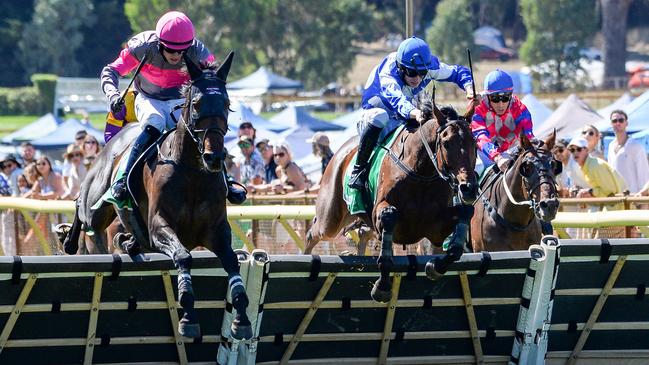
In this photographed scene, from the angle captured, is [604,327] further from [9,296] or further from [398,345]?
[9,296]

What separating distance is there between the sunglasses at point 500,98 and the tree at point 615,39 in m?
54.0

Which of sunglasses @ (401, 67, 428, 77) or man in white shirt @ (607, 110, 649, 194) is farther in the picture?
man in white shirt @ (607, 110, 649, 194)

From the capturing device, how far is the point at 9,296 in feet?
26.6

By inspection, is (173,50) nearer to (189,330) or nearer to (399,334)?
(189,330)

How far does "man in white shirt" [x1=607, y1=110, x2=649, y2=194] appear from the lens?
585 inches

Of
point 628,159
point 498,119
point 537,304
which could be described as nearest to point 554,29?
point 628,159

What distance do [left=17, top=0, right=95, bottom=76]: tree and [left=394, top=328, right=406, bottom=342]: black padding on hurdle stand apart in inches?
2447

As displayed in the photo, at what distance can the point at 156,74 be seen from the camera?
10.3 metres

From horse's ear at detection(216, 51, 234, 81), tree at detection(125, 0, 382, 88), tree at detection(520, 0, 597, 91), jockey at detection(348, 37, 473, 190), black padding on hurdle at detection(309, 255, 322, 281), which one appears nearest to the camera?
black padding on hurdle at detection(309, 255, 322, 281)

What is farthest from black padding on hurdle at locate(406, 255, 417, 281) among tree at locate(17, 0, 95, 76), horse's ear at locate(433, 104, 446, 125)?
tree at locate(17, 0, 95, 76)

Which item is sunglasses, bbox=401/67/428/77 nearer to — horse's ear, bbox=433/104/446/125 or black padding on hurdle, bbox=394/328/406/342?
horse's ear, bbox=433/104/446/125

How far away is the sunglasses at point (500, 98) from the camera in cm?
1124

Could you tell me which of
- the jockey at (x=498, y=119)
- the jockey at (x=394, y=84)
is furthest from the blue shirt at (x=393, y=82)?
the jockey at (x=498, y=119)

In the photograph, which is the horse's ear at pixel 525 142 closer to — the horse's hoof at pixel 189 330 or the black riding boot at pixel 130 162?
the black riding boot at pixel 130 162
